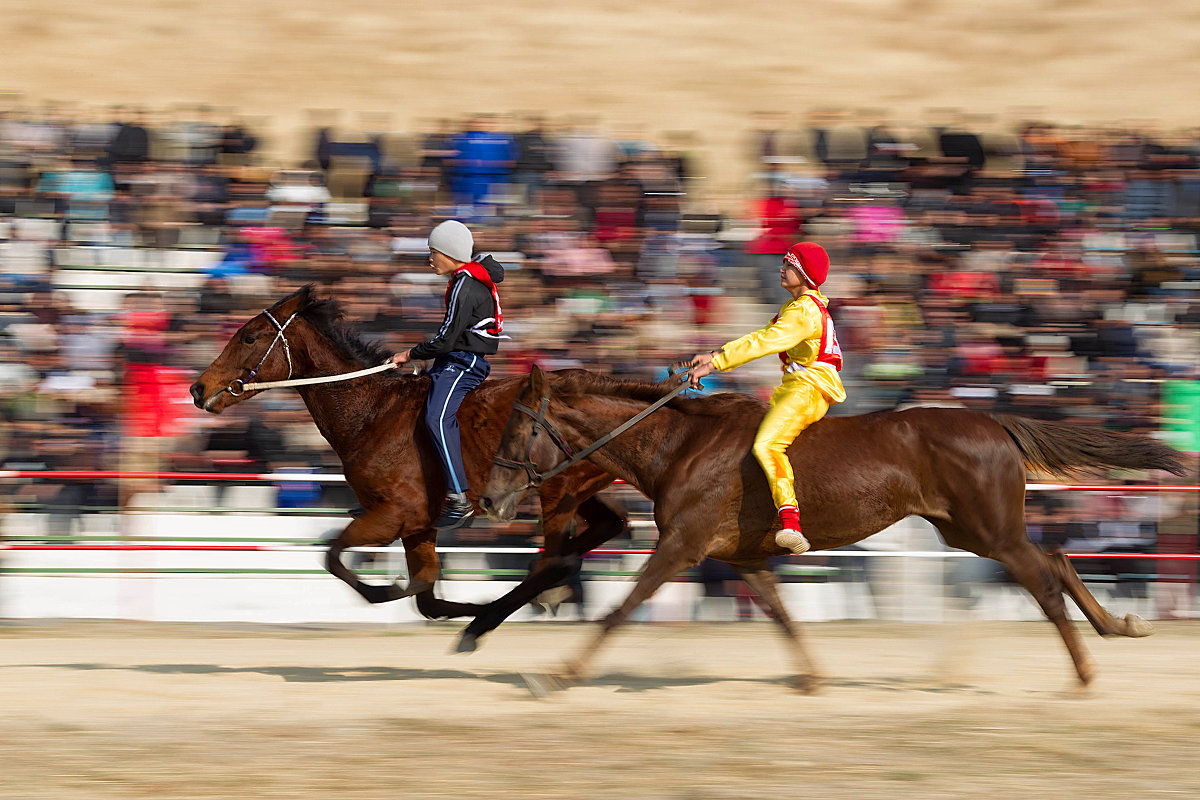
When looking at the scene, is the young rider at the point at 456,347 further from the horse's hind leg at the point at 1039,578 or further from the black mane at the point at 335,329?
the horse's hind leg at the point at 1039,578

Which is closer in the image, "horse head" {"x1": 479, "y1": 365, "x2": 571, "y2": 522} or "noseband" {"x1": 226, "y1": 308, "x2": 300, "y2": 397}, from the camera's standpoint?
"horse head" {"x1": 479, "y1": 365, "x2": 571, "y2": 522}

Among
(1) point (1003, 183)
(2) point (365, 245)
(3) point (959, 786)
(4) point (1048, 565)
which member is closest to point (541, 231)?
(2) point (365, 245)

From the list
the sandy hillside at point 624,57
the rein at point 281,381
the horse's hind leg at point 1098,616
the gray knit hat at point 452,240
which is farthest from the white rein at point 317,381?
the sandy hillside at point 624,57

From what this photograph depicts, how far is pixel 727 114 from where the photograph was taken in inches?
810

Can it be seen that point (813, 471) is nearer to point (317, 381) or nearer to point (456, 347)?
point (456, 347)

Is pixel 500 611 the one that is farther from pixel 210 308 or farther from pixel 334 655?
pixel 210 308

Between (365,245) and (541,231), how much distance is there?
5.07ft

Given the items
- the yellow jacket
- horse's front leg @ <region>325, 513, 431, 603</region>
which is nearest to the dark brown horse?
the yellow jacket

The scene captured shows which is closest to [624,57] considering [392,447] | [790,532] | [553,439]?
[392,447]

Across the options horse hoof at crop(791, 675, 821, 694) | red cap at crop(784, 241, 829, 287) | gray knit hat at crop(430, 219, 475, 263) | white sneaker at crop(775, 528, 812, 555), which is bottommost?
horse hoof at crop(791, 675, 821, 694)

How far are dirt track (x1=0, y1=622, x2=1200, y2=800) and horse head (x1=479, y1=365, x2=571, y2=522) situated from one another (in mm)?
1001

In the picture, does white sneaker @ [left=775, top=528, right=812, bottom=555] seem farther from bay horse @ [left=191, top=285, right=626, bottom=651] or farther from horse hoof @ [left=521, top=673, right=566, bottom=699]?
horse hoof @ [left=521, top=673, right=566, bottom=699]

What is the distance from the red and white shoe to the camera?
22.4 ft

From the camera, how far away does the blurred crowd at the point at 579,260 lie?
1075 centimetres
